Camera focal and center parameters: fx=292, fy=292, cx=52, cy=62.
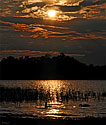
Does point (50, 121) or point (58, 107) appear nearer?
point (50, 121)

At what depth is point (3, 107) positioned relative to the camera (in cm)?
4000

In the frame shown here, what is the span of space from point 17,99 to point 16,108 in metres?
10.2

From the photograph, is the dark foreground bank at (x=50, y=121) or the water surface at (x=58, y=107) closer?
the dark foreground bank at (x=50, y=121)

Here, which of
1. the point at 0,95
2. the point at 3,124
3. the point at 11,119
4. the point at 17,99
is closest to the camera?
the point at 3,124

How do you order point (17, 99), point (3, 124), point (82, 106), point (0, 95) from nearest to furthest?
point (3, 124), point (82, 106), point (17, 99), point (0, 95)

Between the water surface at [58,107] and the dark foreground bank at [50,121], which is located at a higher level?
the water surface at [58,107]

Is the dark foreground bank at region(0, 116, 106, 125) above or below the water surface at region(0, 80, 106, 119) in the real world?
below

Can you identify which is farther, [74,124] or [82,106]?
[82,106]

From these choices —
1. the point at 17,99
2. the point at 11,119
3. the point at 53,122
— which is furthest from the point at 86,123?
the point at 17,99

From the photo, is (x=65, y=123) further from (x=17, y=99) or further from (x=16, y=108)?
(x=17, y=99)

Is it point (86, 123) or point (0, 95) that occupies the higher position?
point (0, 95)

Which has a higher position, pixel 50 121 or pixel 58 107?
pixel 58 107

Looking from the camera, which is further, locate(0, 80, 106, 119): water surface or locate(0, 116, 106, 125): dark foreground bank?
locate(0, 80, 106, 119): water surface

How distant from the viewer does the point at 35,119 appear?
96.5 ft
